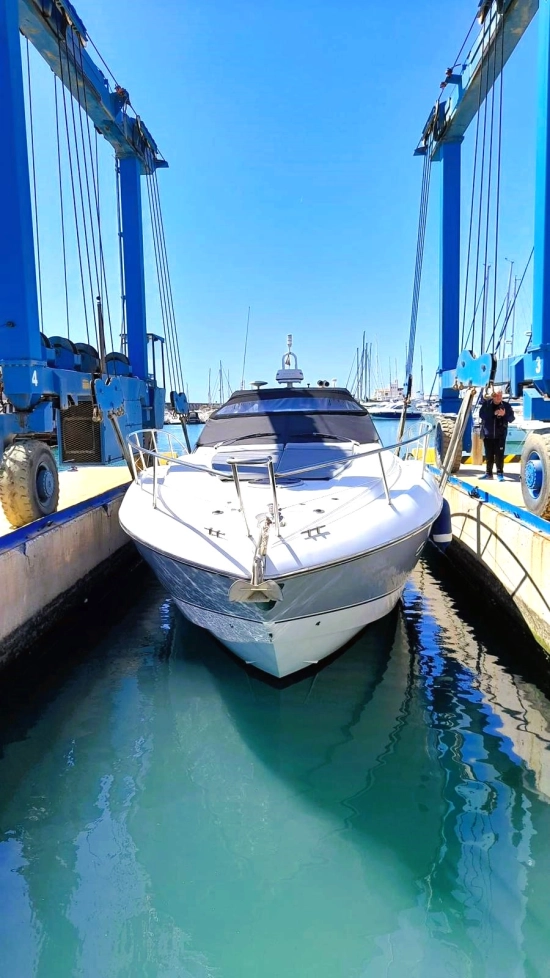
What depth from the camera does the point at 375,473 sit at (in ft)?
18.0

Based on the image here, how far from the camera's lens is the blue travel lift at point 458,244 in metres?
6.28

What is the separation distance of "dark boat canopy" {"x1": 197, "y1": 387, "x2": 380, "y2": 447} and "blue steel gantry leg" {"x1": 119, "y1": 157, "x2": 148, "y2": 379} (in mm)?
6660

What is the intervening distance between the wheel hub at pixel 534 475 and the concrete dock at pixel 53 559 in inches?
187

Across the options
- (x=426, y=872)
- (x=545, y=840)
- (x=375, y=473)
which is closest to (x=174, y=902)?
(x=426, y=872)

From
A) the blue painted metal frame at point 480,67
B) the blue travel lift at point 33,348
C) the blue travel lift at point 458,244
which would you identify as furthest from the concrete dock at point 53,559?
the blue painted metal frame at point 480,67

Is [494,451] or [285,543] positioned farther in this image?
[494,451]

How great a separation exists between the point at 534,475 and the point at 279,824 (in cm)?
415

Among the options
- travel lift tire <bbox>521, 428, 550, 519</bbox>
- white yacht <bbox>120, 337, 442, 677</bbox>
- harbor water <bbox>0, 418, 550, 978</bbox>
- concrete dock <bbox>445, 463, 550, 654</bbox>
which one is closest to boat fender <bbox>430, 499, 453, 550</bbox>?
white yacht <bbox>120, 337, 442, 677</bbox>

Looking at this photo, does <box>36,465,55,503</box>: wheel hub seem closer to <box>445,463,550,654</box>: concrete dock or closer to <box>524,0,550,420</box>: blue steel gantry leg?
<box>445,463,550,654</box>: concrete dock

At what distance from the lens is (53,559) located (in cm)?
603

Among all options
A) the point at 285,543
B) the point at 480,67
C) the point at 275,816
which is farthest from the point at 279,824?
the point at 480,67

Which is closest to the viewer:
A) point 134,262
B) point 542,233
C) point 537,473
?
point 537,473

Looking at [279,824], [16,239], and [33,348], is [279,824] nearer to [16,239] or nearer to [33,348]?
[33,348]

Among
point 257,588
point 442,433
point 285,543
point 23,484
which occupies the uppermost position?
point 442,433
